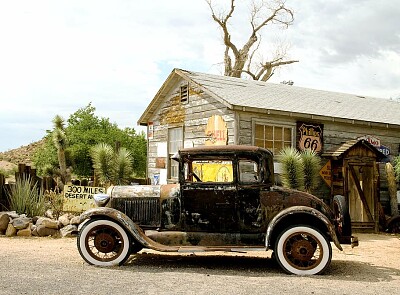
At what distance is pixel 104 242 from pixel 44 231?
14.4ft

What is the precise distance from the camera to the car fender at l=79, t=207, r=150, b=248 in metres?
7.21

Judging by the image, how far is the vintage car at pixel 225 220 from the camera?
284 inches

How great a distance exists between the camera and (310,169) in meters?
13.3

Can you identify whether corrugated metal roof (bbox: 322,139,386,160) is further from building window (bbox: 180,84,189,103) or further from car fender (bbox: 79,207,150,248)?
car fender (bbox: 79,207,150,248)

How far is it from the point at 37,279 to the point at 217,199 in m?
2.76

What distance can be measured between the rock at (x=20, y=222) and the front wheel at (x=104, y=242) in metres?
4.46

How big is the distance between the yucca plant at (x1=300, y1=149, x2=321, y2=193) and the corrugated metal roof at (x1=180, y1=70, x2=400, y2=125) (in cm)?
128

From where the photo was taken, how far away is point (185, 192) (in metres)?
7.50

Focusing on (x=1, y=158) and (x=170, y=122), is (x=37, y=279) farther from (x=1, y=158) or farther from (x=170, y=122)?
(x=1, y=158)

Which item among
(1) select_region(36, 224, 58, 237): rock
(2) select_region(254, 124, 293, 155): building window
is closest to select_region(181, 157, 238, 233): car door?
(1) select_region(36, 224, 58, 237): rock

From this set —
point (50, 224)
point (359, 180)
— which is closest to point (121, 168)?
point (50, 224)

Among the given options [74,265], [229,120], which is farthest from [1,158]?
[74,265]

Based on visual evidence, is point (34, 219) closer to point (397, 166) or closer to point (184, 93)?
point (184, 93)

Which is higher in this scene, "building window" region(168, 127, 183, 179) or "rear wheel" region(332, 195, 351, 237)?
"building window" region(168, 127, 183, 179)
